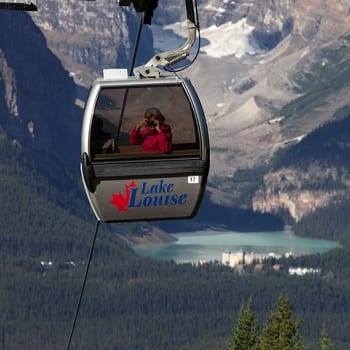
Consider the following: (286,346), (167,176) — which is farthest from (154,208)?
(286,346)

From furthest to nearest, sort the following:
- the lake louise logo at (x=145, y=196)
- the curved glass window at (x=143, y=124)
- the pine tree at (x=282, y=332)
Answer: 1. the pine tree at (x=282, y=332)
2. the curved glass window at (x=143, y=124)
3. the lake louise logo at (x=145, y=196)

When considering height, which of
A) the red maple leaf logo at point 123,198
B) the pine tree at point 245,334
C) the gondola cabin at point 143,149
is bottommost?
the pine tree at point 245,334

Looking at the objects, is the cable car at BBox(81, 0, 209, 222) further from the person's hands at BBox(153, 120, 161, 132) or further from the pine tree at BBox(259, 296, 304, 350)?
the pine tree at BBox(259, 296, 304, 350)

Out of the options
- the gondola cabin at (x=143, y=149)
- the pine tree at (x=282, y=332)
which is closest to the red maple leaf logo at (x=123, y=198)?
the gondola cabin at (x=143, y=149)

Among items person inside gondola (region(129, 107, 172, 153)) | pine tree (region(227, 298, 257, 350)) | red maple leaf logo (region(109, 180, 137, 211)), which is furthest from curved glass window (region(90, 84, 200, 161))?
pine tree (region(227, 298, 257, 350))

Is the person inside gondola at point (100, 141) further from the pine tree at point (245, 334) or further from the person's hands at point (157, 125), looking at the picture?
the pine tree at point (245, 334)

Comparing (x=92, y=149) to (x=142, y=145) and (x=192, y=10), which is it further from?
(x=192, y=10)
